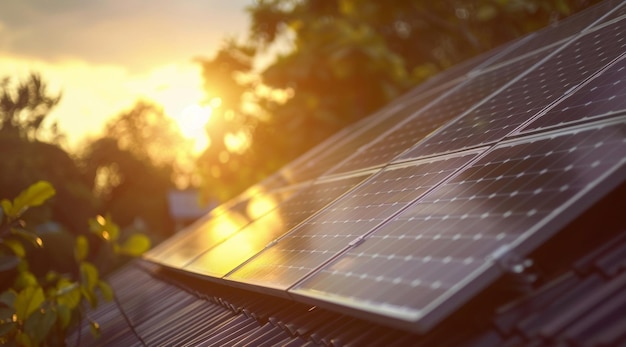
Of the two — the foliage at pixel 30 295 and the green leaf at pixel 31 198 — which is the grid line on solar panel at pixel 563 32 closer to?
the green leaf at pixel 31 198

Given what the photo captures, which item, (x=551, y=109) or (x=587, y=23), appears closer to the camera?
(x=551, y=109)

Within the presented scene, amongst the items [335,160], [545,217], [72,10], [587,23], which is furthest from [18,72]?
[545,217]

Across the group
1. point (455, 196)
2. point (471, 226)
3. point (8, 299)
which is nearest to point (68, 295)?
point (8, 299)

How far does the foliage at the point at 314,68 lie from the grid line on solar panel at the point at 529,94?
12767 mm

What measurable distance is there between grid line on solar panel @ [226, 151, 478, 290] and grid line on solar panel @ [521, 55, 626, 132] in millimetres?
603

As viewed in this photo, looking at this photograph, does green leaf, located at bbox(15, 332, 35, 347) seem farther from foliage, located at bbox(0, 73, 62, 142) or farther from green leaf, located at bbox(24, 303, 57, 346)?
foliage, located at bbox(0, 73, 62, 142)

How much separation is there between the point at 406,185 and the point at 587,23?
3610 mm

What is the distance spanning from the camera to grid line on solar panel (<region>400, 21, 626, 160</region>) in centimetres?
585

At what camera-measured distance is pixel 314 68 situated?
2584cm

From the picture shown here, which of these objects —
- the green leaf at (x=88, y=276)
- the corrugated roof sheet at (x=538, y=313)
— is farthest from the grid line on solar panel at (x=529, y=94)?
the green leaf at (x=88, y=276)

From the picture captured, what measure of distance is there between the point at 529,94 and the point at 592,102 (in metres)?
1.62

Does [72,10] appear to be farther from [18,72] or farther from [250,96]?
[18,72]

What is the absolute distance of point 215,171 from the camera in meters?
33.8

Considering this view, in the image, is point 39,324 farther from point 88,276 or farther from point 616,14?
point 616,14
